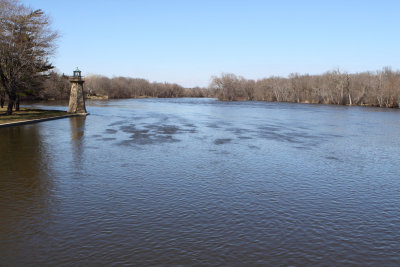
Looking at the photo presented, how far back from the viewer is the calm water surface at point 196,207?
687 cm

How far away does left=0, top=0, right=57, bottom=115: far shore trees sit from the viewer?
102 ft

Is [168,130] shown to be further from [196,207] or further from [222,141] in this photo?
[196,207]

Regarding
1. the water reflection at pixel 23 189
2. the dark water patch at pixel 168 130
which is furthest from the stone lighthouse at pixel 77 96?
the water reflection at pixel 23 189

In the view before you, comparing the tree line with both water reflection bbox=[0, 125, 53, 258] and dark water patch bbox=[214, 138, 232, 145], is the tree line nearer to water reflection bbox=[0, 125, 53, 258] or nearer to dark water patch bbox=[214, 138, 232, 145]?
dark water patch bbox=[214, 138, 232, 145]

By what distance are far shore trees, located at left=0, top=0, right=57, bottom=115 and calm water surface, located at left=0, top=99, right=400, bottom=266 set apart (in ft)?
56.9

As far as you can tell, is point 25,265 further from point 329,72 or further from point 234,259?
point 329,72

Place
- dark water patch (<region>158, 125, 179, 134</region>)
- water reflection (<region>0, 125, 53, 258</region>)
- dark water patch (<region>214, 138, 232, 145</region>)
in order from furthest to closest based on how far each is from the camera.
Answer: dark water patch (<region>158, 125, 179, 134</region>), dark water patch (<region>214, 138, 232, 145</region>), water reflection (<region>0, 125, 53, 258</region>)

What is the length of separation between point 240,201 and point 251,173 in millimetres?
3676

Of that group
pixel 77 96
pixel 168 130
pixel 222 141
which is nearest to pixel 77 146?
pixel 222 141

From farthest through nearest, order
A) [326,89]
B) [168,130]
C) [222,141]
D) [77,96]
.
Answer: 1. [326,89]
2. [77,96]
3. [168,130]
4. [222,141]

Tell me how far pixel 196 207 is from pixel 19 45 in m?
30.1

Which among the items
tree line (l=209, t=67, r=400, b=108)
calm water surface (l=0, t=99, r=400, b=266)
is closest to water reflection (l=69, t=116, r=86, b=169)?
calm water surface (l=0, t=99, r=400, b=266)

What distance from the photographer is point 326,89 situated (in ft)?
303

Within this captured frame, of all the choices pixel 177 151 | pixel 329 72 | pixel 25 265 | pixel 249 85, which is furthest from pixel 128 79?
pixel 25 265
